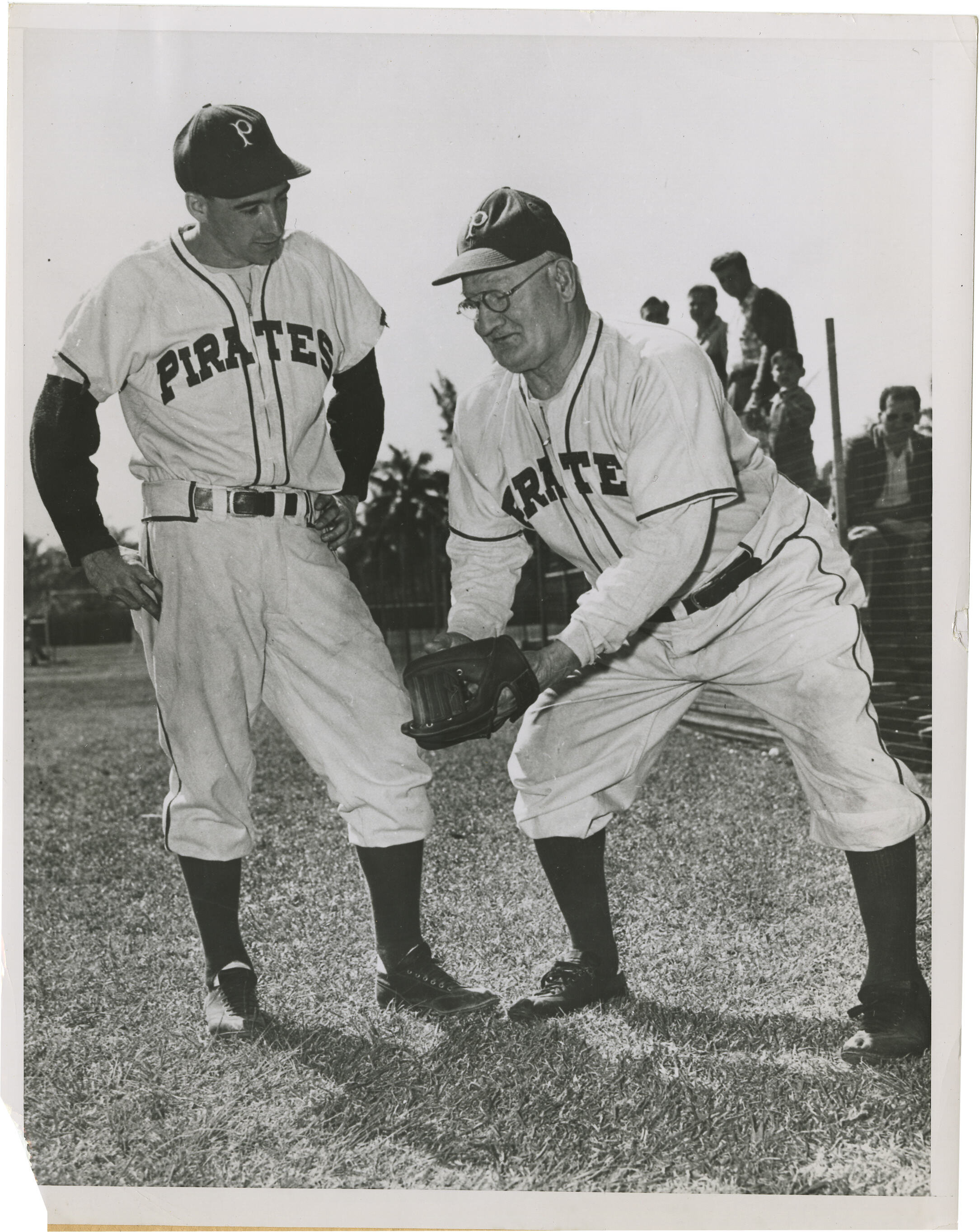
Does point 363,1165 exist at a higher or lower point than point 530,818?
lower

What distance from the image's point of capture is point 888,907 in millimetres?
2510

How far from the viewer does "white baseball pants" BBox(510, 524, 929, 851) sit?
246cm

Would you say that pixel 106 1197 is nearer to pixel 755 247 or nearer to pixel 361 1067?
pixel 361 1067

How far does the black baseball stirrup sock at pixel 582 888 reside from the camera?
2.61 meters

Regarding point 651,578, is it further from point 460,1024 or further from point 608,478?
point 460,1024

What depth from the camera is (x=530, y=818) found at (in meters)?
2.64

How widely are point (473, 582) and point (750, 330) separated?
3.02ft

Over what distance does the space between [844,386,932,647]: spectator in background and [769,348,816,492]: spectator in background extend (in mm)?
113

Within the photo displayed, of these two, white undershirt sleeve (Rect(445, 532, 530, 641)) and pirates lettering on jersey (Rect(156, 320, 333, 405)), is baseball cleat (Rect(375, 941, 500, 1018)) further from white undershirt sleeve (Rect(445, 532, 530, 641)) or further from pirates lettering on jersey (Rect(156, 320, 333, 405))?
pirates lettering on jersey (Rect(156, 320, 333, 405))

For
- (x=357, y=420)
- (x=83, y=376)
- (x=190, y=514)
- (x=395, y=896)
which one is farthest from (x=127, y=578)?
(x=395, y=896)

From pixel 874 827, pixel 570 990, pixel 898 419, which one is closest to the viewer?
pixel 874 827

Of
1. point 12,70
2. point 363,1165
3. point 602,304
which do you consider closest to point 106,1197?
point 363,1165

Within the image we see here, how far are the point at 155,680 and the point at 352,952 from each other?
82 centimetres

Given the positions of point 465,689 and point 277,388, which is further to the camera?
point 277,388
